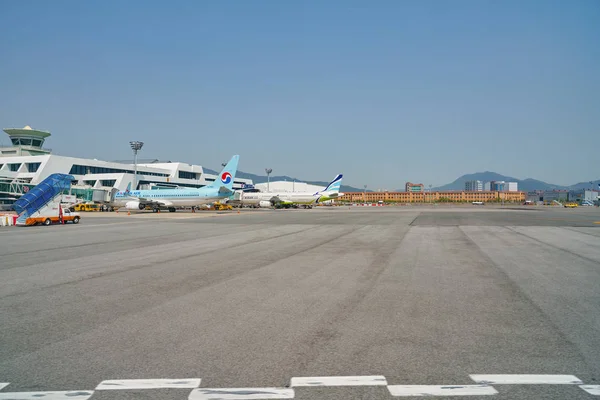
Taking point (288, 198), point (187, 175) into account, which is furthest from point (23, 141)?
point (288, 198)

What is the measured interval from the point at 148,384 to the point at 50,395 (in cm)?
87

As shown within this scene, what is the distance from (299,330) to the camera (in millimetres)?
5895

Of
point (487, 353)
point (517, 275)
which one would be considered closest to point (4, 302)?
point (487, 353)

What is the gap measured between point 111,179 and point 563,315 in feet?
319

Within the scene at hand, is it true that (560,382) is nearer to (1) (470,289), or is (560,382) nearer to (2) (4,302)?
(1) (470,289)

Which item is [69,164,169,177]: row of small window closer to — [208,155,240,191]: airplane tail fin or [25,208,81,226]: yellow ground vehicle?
[208,155,240,191]: airplane tail fin

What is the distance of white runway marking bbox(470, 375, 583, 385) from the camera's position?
167 inches

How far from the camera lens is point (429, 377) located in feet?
14.2

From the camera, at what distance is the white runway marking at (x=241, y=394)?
12.8ft

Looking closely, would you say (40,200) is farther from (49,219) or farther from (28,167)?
(28,167)

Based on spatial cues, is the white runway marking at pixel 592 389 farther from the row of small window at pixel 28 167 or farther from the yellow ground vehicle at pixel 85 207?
the row of small window at pixel 28 167

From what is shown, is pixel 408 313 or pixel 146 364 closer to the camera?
pixel 146 364

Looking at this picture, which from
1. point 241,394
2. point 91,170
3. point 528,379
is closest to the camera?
point 241,394

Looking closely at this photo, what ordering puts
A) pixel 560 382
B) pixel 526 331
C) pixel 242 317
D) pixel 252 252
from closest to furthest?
pixel 560 382 → pixel 526 331 → pixel 242 317 → pixel 252 252
